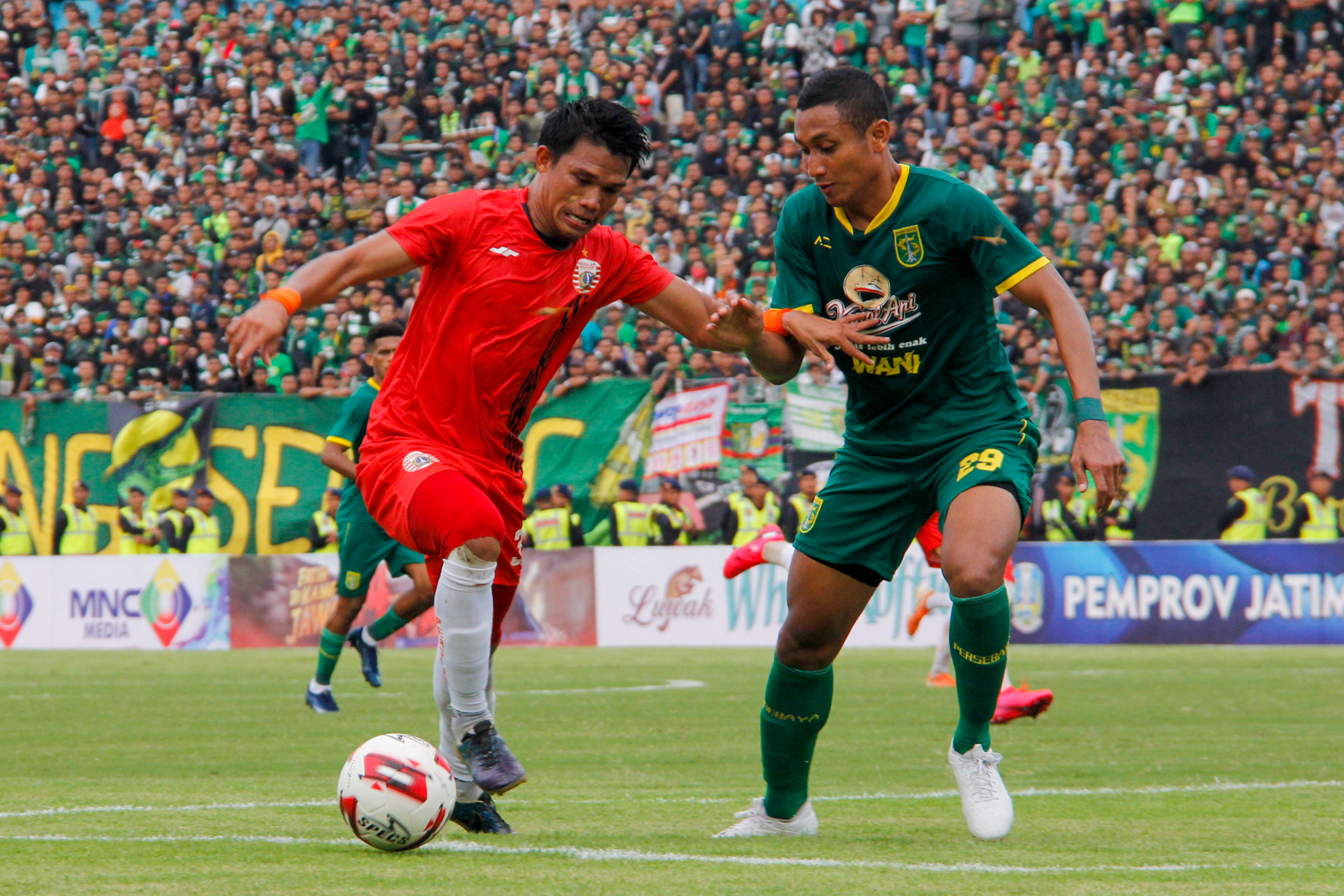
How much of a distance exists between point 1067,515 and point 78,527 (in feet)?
35.7

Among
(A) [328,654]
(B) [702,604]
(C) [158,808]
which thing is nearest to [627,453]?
(B) [702,604]

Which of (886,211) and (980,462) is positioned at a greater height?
(886,211)

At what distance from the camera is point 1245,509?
1609 cm

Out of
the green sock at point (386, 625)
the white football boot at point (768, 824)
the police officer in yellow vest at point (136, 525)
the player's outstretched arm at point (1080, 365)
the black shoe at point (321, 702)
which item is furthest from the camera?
the police officer in yellow vest at point (136, 525)

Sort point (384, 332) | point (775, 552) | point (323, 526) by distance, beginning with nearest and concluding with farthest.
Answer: point (775, 552), point (384, 332), point (323, 526)

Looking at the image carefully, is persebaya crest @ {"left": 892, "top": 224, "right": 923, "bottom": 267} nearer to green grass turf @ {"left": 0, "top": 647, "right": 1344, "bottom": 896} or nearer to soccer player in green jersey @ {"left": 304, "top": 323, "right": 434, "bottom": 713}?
green grass turf @ {"left": 0, "top": 647, "right": 1344, "bottom": 896}

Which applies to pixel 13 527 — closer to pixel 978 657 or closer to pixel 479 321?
pixel 479 321

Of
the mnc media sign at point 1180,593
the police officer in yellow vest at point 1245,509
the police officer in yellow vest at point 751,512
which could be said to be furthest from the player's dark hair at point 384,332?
the police officer in yellow vest at point 1245,509

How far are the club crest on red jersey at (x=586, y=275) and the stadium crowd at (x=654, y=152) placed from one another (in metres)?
11.5

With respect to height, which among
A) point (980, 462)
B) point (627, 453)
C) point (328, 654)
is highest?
point (980, 462)

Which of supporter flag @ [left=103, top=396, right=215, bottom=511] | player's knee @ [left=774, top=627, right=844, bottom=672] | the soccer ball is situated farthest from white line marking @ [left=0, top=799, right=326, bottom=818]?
supporter flag @ [left=103, top=396, right=215, bottom=511]

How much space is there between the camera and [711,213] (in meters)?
22.1

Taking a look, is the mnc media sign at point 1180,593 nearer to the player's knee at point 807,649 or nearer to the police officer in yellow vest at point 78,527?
the police officer in yellow vest at point 78,527

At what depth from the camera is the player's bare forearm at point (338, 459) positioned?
10.8 metres
